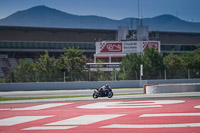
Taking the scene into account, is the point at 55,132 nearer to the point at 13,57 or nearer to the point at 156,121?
the point at 156,121

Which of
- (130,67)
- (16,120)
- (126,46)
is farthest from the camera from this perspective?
(126,46)

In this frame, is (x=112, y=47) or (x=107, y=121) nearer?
(x=107, y=121)

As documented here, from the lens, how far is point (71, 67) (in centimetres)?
5059

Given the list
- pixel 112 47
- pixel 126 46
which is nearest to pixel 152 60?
pixel 126 46

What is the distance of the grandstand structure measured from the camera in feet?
246

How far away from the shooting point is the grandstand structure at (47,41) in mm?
75125

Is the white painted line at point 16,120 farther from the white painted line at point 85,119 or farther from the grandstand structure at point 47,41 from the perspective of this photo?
the grandstand structure at point 47,41

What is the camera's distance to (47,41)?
78375 millimetres

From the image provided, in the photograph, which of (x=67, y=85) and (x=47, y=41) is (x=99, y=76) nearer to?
(x=67, y=85)

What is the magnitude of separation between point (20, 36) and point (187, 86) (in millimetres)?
56237

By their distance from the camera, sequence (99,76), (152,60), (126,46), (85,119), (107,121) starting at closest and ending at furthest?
(107,121) → (85,119) → (99,76) → (152,60) → (126,46)

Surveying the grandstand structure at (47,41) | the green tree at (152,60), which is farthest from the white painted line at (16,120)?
the grandstand structure at (47,41)

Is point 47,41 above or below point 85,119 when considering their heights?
above

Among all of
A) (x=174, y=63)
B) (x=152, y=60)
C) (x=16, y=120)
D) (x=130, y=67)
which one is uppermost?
(x=152, y=60)
